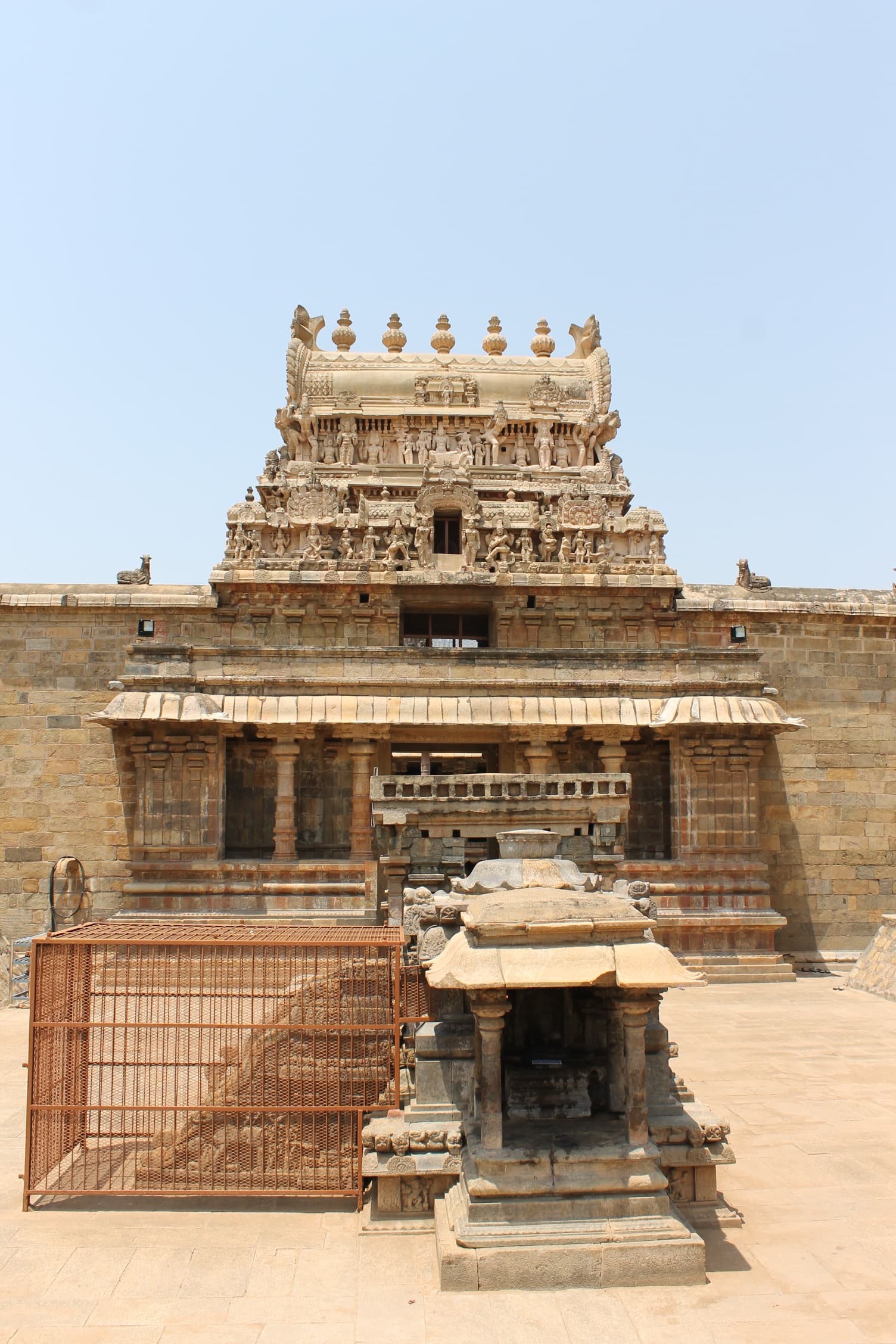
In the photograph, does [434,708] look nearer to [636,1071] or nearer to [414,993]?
[414,993]

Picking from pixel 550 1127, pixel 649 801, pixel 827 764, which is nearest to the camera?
pixel 550 1127

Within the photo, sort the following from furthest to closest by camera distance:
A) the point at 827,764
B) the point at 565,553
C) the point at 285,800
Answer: the point at 565,553, the point at 827,764, the point at 285,800

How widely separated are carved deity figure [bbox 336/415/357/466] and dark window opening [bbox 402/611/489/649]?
4.49 m

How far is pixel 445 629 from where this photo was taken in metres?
21.1

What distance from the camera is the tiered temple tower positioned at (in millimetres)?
16250

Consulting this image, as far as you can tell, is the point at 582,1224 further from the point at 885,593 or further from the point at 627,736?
the point at 885,593

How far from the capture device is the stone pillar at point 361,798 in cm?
1667

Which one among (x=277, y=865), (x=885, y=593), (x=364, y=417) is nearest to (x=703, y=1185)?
(x=277, y=865)

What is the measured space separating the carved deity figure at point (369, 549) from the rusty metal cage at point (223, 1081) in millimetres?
11247

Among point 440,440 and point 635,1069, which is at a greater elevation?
point 440,440

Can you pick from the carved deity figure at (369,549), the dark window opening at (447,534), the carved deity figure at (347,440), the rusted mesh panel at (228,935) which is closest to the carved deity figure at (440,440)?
the carved deity figure at (347,440)

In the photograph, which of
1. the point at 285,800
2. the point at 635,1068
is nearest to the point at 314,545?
the point at 285,800

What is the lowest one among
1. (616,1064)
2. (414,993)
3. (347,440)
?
(616,1064)

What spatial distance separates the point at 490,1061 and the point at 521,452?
19.5 m
